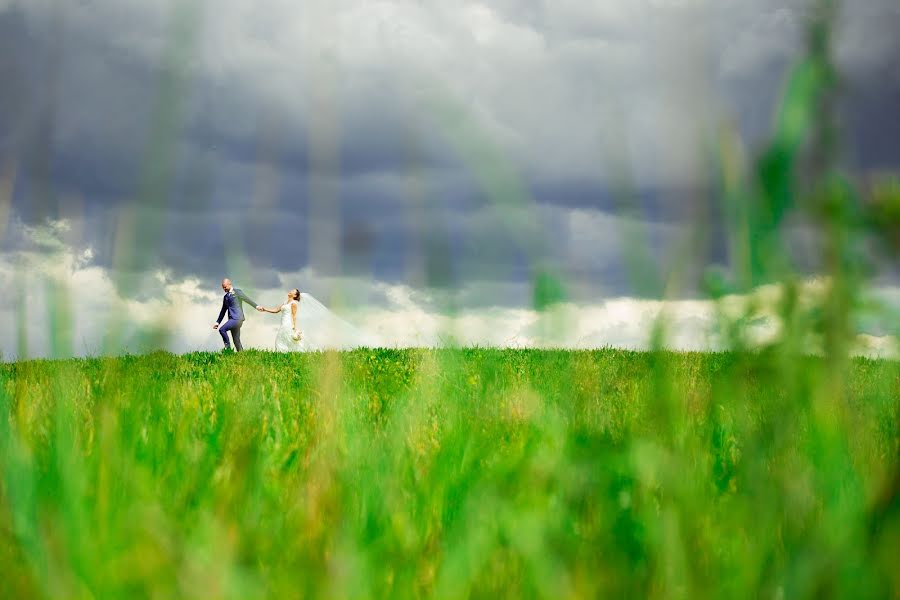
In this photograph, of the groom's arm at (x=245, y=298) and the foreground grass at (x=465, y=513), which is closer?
the foreground grass at (x=465, y=513)

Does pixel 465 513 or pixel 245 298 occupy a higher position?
pixel 245 298

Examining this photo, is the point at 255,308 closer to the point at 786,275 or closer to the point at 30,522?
the point at 30,522

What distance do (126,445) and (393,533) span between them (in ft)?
2.92

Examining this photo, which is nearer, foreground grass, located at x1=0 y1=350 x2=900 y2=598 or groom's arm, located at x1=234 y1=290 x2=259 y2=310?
foreground grass, located at x1=0 y1=350 x2=900 y2=598

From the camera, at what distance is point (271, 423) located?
144 inches

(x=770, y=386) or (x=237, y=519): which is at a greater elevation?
(x=770, y=386)

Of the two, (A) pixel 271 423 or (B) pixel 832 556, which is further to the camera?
(A) pixel 271 423

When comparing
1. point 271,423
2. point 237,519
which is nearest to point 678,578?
point 237,519

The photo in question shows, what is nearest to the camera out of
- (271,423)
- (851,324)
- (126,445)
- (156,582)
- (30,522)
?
(851,324)

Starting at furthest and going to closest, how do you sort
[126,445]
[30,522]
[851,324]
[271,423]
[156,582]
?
1. [271,423]
2. [126,445]
3. [30,522]
4. [156,582]
5. [851,324]

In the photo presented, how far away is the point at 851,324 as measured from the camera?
1.19m

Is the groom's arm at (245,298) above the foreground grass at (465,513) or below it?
above

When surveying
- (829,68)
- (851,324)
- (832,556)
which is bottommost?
(832,556)

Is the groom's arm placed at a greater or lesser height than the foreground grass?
greater
